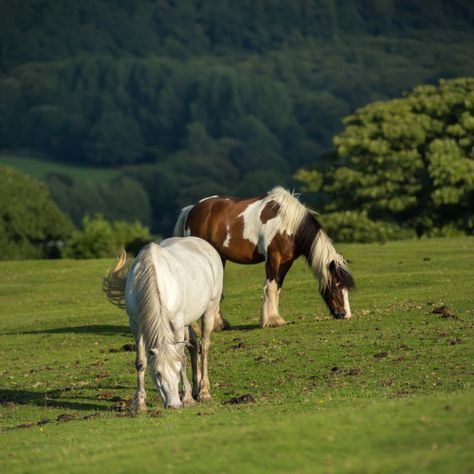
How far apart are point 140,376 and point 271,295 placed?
8.27 meters

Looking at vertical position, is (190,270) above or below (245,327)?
above

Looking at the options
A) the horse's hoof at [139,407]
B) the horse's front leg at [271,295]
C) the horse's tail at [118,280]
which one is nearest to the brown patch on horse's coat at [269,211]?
the horse's front leg at [271,295]

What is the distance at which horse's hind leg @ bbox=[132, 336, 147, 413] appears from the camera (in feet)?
51.1

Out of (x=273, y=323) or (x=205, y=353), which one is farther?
(x=273, y=323)

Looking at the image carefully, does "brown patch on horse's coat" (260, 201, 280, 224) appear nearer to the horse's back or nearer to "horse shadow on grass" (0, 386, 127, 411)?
the horse's back

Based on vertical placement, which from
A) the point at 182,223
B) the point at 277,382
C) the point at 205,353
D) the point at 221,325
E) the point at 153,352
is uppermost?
the point at 182,223

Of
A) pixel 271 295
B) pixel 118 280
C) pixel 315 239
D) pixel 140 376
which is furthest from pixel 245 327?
pixel 140 376

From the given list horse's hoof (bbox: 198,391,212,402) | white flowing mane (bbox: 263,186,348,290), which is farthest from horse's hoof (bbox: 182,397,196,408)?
white flowing mane (bbox: 263,186,348,290)

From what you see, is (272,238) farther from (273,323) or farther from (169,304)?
(169,304)

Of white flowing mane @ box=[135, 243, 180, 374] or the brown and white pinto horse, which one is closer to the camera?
white flowing mane @ box=[135, 243, 180, 374]

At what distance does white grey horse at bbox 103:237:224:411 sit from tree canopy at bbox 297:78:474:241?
1636 inches

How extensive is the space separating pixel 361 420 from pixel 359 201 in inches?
2104

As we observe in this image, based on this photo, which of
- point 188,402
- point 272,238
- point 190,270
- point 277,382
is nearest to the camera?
point 188,402

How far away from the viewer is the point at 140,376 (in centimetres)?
1569
